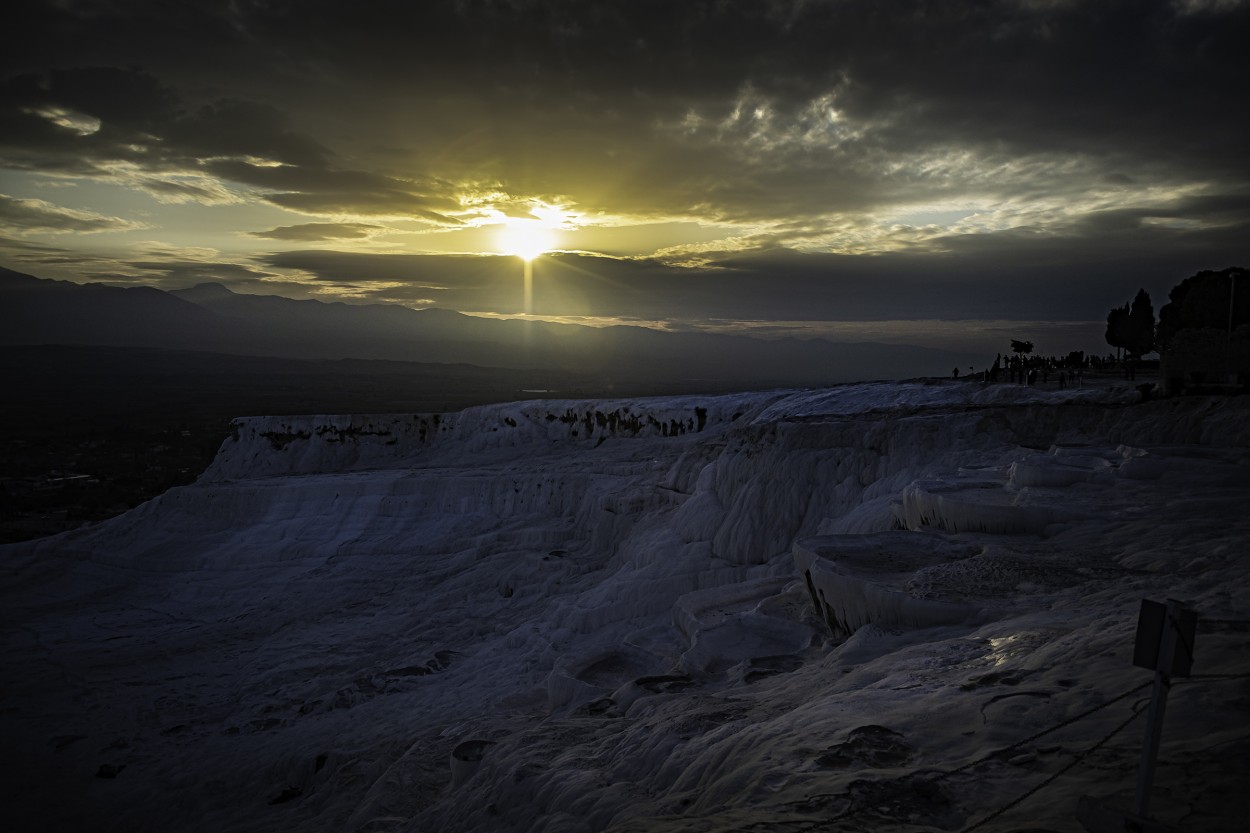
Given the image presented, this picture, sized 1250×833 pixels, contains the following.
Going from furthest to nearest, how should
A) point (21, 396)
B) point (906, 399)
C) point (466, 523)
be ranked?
point (21, 396), point (466, 523), point (906, 399)

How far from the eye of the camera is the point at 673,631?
14578 mm

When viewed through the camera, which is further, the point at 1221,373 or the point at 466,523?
the point at 466,523

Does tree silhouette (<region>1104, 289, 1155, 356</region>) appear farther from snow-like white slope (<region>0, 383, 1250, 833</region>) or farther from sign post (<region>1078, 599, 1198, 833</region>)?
sign post (<region>1078, 599, 1198, 833</region>)

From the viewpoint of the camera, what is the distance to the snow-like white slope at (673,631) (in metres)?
5.49

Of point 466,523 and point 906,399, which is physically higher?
point 906,399

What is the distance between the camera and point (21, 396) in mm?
118000

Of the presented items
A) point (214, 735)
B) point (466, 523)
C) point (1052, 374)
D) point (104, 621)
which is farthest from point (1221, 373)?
point (104, 621)

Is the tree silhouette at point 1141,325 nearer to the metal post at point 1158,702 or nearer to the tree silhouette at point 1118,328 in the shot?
the tree silhouette at point 1118,328

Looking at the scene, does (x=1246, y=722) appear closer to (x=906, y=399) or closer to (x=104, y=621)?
(x=906, y=399)

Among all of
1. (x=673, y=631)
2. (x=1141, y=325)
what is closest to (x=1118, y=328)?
(x=1141, y=325)

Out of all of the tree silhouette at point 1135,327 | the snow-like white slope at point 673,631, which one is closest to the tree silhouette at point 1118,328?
the tree silhouette at point 1135,327

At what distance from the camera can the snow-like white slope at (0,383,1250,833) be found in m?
5.49

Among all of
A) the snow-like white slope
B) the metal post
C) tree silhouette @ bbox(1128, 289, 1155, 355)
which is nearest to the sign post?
the metal post

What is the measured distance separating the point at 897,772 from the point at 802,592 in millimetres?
7271
